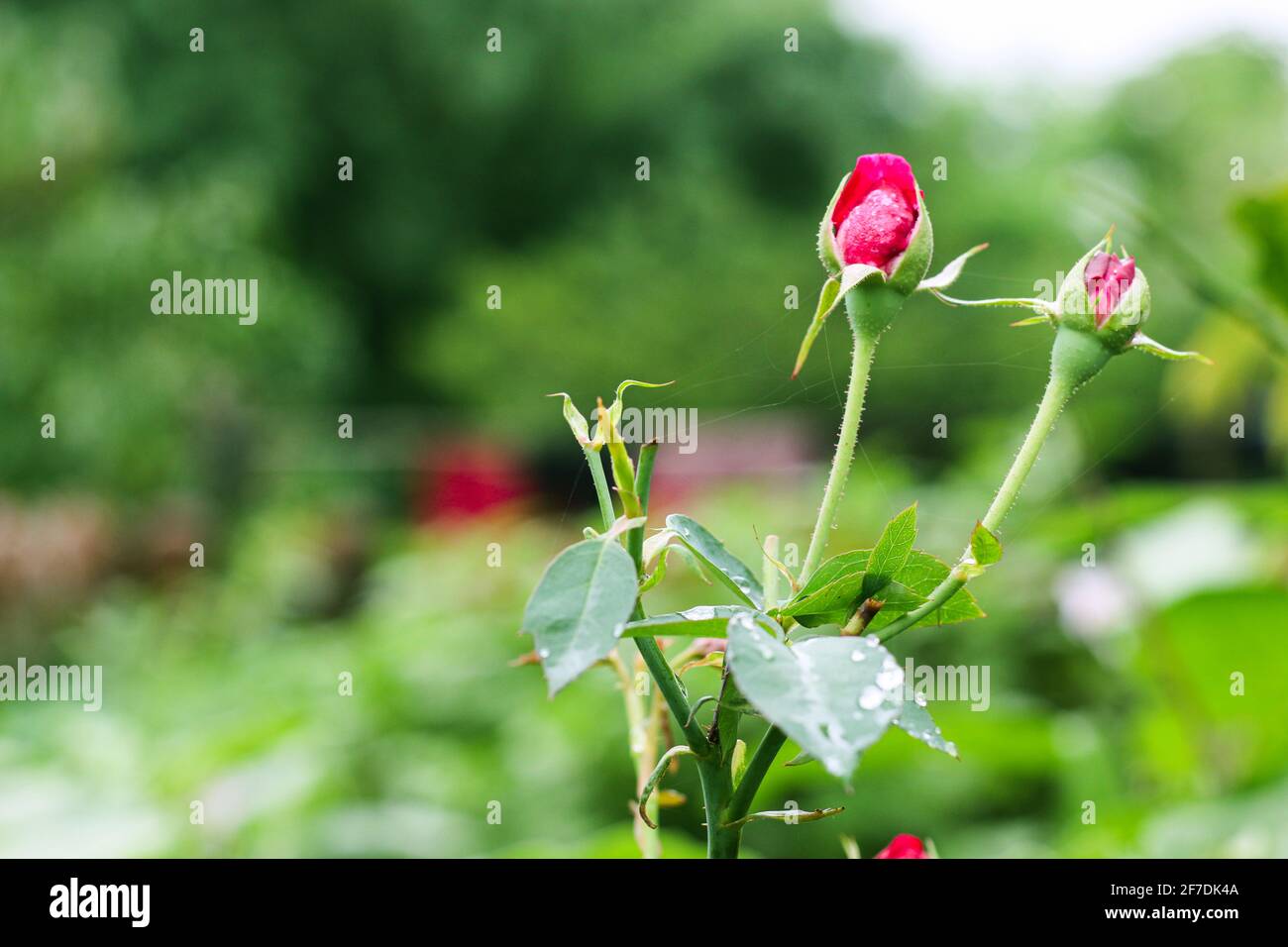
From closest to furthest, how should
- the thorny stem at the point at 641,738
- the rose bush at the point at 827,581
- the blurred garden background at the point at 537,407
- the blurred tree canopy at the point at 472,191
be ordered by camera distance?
the rose bush at the point at 827,581 → the thorny stem at the point at 641,738 → the blurred garden background at the point at 537,407 → the blurred tree canopy at the point at 472,191

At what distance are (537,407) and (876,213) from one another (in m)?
7.32

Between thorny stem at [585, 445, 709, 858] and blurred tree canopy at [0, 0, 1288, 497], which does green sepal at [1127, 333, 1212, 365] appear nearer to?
thorny stem at [585, 445, 709, 858]

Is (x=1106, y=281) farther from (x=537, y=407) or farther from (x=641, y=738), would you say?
(x=537, y=407)

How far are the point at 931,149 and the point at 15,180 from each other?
7.07m

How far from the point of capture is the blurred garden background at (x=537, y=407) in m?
0.98

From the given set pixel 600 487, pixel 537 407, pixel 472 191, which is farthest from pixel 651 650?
pixel 472 191

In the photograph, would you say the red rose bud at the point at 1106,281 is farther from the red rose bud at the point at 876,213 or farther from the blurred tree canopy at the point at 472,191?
the blurred tree canopy at the point at 472,191

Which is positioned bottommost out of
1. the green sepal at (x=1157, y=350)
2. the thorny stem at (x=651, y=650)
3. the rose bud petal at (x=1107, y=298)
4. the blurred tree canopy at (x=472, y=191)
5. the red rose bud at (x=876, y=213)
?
the thorny stem at (x=651, y=650)

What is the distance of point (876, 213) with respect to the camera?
0.72ft

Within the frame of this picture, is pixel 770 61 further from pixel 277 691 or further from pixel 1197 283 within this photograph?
pixel 1197 283

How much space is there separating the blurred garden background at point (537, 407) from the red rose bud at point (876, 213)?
1 cm

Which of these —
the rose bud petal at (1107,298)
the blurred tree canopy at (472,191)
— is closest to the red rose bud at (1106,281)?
the rose bud petal at (1107,298)

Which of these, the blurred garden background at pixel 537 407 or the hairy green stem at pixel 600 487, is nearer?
the hairy green stem at pixel 600 487

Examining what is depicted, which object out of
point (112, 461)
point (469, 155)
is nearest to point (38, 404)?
point (112, 461)
